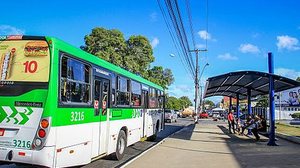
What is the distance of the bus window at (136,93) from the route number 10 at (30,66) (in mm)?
5878

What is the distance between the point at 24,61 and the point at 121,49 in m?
35.6

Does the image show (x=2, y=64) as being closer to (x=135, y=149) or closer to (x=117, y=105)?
(x=117, y=105)

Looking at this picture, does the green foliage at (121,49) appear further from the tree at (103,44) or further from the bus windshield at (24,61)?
the bus windshield at (24,61)

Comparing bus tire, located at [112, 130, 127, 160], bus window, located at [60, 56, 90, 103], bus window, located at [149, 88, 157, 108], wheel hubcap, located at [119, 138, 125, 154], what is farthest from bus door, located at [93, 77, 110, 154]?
bus window, located at [149, 88, 157, 108]

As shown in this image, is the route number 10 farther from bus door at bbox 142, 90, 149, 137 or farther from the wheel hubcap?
bus door at bbox 142, 90, 149, 137

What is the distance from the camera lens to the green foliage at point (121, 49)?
4069cm

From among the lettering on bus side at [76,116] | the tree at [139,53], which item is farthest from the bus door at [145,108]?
the tree at [139,53]

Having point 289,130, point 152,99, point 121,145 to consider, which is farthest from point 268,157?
point 289,130

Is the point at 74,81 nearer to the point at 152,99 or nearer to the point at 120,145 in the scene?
the point at 120,145

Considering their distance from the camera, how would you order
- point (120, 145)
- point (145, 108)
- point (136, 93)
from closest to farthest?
1. point (120, 145)
2. point (136, 93)
3. point (145, 108)

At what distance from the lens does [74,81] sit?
25.7 ft

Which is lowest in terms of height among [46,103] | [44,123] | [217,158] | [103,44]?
[217,158]

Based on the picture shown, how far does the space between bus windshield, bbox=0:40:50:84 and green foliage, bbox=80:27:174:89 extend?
105 feet

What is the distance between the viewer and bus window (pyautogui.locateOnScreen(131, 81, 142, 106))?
12976 millimetres
